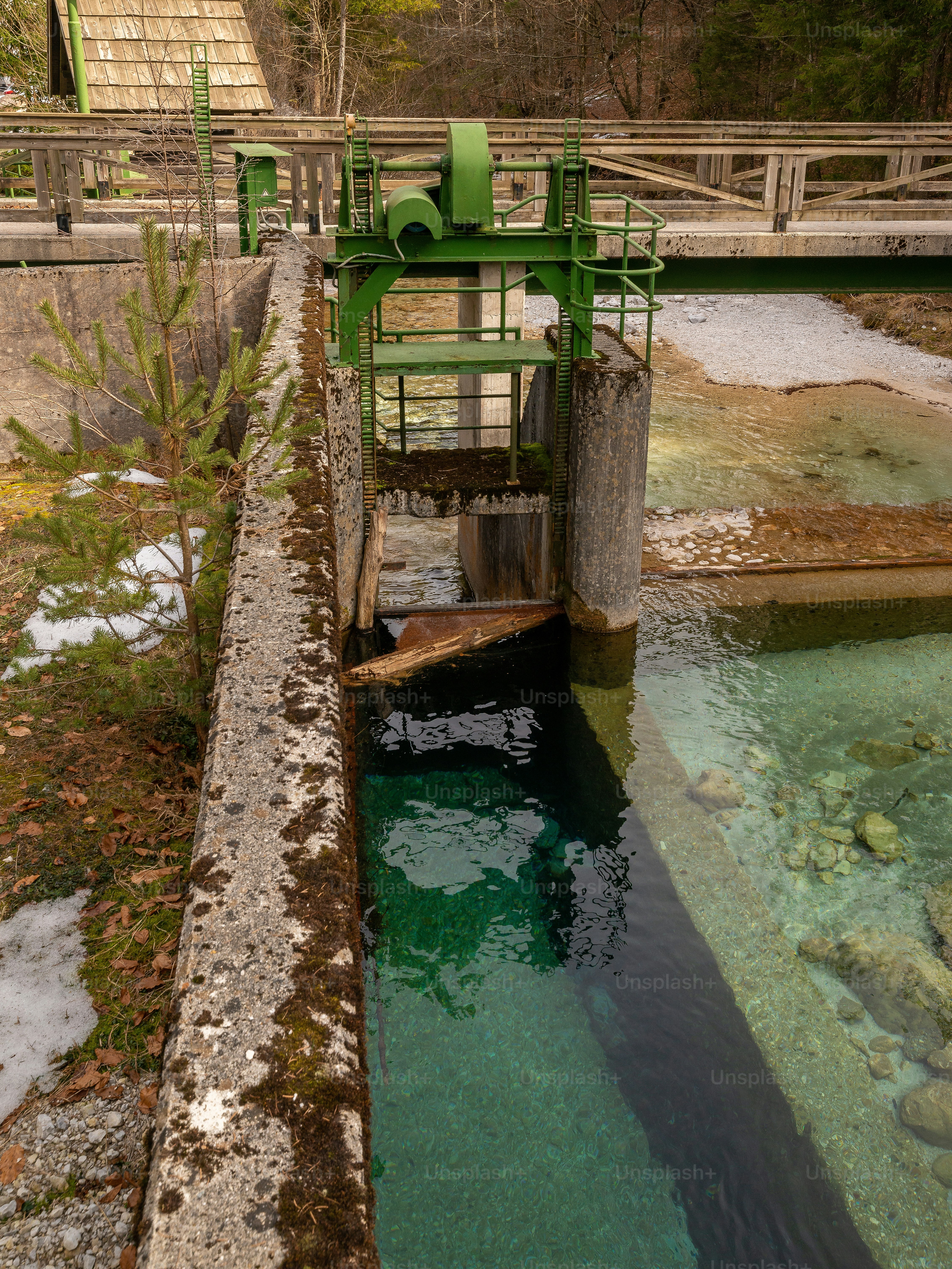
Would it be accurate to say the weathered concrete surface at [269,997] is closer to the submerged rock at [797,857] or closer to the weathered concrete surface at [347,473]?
the submerged rock at [797,857]

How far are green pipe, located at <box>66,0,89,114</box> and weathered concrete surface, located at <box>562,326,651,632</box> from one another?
11631 mm

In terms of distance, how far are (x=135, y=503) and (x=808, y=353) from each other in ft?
60.2

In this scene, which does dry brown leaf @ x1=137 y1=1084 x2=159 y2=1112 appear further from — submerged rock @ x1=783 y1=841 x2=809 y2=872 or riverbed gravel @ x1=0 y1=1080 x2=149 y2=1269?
submerged rock @ x1=783 y1=841 x2=809 y2=872

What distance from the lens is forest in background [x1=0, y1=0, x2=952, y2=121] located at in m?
24.2

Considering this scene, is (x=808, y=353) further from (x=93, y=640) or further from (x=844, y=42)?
(x=93, y=640)

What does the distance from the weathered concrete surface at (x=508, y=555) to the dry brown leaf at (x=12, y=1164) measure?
6664 mm

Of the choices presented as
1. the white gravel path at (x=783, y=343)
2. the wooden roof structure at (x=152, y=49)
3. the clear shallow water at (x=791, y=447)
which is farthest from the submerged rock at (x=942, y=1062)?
the wooden roof structure at (x=152, y=49)

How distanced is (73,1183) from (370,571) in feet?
20.0

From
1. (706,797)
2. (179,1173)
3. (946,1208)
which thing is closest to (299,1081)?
(179,1173)

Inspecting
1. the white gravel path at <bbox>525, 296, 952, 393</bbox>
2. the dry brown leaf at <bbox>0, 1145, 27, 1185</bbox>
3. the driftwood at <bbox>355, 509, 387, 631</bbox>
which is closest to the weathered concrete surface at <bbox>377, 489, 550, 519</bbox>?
the driftwood at <bbox>355, 509, 387, 631</bbox>

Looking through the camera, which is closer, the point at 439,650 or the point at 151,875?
the point at 151,875

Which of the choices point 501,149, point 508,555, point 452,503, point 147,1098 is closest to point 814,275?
point 501,149

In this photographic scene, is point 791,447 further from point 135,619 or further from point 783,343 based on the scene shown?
point 135,619

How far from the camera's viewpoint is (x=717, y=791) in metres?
7.22
